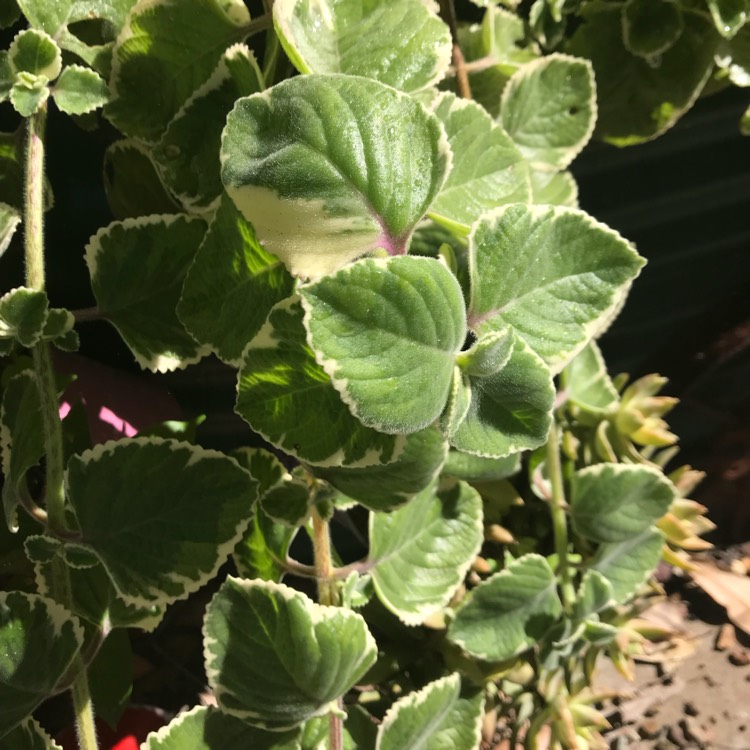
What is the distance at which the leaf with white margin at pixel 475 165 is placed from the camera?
18.9 inches

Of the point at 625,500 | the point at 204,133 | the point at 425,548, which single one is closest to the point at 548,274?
the point at 204,133

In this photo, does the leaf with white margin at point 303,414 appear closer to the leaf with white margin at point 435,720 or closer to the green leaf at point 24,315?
the green leaf at point 24,315

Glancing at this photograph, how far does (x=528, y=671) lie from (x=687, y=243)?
2.04 ft

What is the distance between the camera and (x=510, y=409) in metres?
0.37

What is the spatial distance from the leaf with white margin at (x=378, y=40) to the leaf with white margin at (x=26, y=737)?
0.42 metres

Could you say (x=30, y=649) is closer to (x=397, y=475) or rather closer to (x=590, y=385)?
(x=397, y=475)

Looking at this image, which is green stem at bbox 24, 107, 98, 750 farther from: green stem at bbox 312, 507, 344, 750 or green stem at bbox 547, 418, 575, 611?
green stem at bbox 547, 418, 575, 611

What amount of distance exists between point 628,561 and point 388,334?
1.82 ft

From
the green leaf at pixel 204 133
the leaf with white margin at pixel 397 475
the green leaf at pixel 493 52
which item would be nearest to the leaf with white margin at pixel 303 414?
the leaf with white margin at pixel 397 475

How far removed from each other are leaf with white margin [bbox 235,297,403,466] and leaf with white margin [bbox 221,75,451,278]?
5 cm

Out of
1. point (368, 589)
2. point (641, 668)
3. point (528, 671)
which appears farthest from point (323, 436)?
point (641, 668)

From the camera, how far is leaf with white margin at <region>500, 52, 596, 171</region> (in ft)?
1.94

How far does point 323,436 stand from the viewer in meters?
0.39

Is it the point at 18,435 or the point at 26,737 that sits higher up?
the point at 18,435
